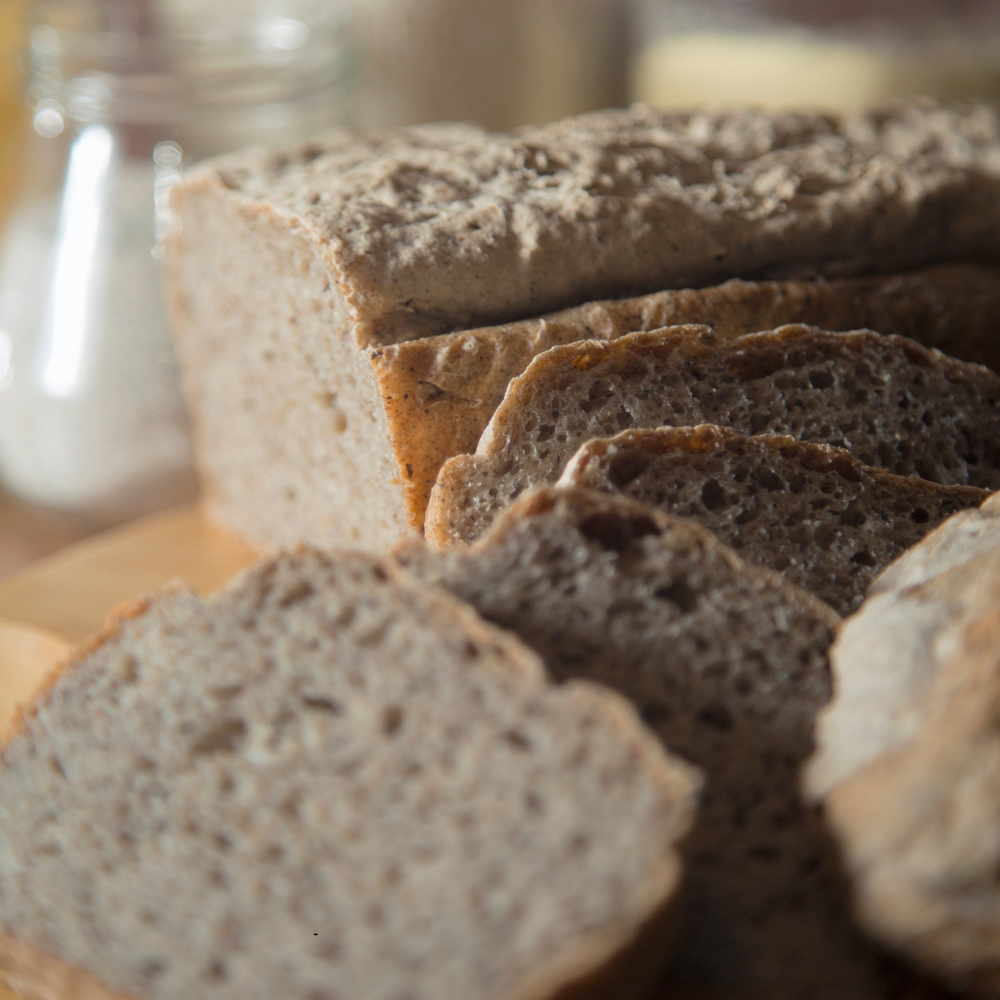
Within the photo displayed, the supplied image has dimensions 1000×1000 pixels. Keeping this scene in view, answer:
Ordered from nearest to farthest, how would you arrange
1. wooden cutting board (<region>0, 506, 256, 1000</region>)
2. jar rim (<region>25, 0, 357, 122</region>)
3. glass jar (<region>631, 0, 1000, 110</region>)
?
wooden cutting board (<region>0, 506, 256, 1000</region>)
jar rim (<region>25, 0, 357, 122</region>)
glass jar (<region>631, 0, 1000, 110</region>)

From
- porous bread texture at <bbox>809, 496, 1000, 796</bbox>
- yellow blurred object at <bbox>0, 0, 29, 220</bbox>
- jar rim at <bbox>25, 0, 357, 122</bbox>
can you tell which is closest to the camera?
porous bread texture at <bbox>809, 496, 1000, 796</bbox>

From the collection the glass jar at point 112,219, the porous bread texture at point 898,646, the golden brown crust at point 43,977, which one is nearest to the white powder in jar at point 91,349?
the glass jar at point 112,219

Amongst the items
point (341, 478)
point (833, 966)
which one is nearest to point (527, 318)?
point (341, 478)

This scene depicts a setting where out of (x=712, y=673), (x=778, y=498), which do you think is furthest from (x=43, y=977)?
(x=778, y=498)

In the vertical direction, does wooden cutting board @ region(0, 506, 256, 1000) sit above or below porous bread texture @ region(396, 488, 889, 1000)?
below

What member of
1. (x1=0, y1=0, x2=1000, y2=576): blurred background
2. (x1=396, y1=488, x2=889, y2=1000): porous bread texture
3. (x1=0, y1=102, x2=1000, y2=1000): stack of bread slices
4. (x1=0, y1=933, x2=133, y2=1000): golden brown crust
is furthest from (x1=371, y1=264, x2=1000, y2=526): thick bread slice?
(x1=0, y1=933, x2=133, y2=1000): golden brown crust

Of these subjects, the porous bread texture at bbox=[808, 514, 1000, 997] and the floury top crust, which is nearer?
the porous bread texture at bbox=[808, 514, 1000, 997]

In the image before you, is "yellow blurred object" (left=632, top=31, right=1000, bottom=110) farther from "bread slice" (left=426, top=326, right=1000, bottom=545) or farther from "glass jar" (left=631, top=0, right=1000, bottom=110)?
"bread slice" (left=426, top=326, right=1000, bottom=545)
